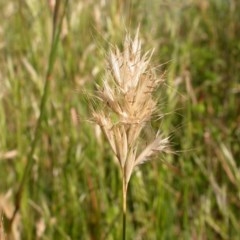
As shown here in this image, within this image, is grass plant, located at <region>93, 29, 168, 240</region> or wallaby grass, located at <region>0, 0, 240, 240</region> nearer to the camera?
grass plant, located at <region>93, 29, 168, 240</region>

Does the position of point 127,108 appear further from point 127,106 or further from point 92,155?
point 92,155

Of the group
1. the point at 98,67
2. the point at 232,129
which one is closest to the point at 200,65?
the point at 232,129

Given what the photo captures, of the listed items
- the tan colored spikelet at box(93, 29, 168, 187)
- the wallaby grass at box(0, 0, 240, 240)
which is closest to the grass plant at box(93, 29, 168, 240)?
the tan colored spikelet at box(93, 29, 168, 187)

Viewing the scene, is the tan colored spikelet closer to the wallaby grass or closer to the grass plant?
the grass plant

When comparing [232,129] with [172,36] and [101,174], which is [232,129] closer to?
[172,36]

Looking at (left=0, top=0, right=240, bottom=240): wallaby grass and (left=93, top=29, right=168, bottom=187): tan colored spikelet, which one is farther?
(left=0, top=0, right=240, bottom=240): wallaby grass

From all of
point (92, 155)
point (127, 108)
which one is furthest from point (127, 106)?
point (92, 155)

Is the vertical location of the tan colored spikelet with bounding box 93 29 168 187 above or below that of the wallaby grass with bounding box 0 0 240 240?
above
